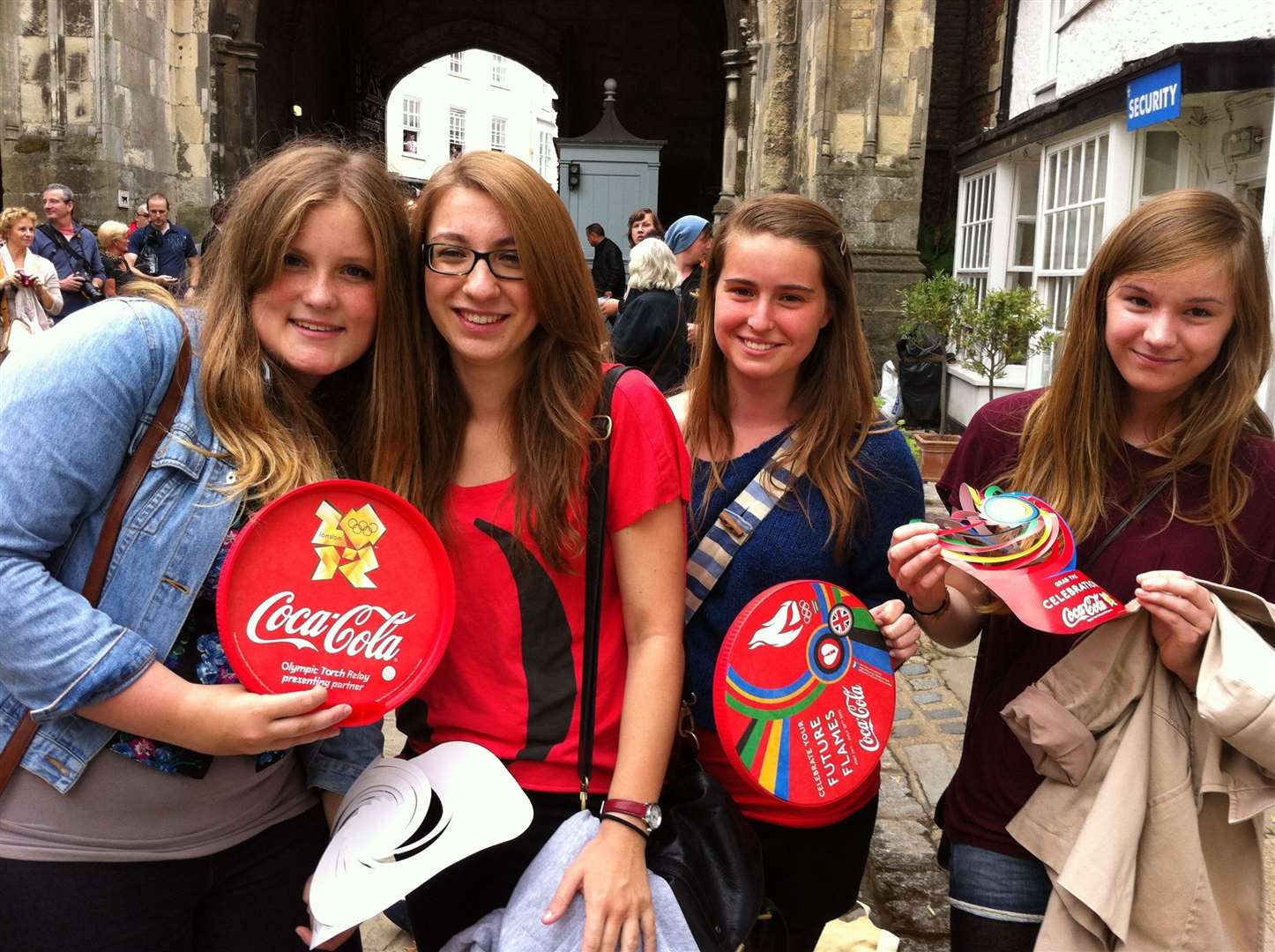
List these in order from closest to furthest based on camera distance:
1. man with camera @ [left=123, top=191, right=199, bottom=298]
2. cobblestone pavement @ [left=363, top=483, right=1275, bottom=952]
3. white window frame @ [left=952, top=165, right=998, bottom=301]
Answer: cobblestone pavement @ [left=363, top=483, right=1275, bottom=952] → man with camera @ [left=123, top=191, right=199, bottom=298] → white window frame @ [left=952, top=165, right=998, bottom=301]

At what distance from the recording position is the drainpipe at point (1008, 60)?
1279 cm

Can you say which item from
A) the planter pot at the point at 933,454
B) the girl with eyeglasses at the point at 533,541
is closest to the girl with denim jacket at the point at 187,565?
the girl with eyeglasses at the point at 533,541

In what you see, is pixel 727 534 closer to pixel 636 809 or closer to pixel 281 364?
pixel 636 809

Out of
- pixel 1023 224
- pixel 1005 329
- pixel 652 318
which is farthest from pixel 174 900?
pixel 1023 224

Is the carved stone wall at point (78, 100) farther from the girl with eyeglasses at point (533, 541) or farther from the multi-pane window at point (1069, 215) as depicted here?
the girl with eyeglasses at point (533, 541)

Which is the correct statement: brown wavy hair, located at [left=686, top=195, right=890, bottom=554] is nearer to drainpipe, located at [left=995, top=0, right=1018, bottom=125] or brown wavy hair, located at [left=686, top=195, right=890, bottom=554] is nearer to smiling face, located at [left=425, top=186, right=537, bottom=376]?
smiling face, located at [left=425, top=186, right=537, bottom=376]

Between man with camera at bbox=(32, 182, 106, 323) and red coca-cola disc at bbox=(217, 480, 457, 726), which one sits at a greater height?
man with camera at bbox=(32, 182, 106, 323)

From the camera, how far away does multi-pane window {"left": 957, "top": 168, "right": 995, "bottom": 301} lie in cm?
1235

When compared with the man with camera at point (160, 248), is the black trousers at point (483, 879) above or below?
below

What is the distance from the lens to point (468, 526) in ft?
5.30

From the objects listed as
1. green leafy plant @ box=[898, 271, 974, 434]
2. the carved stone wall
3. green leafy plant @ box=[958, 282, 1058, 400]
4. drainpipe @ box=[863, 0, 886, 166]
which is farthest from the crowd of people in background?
the carved stone wall

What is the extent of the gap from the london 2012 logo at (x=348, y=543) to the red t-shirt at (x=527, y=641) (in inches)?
6.0

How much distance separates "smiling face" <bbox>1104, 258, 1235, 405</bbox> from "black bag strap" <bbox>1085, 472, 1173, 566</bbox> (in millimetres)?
160

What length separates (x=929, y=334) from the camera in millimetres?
10633
